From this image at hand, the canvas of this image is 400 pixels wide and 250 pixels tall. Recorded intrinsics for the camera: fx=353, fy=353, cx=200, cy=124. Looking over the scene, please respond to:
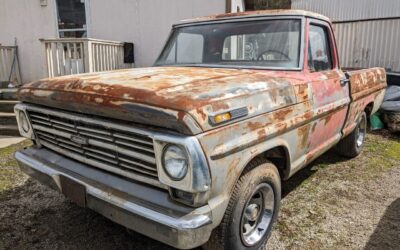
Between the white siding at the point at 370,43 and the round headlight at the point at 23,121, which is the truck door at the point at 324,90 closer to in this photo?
the round headlight at the point at 23,121

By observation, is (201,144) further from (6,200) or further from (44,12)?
(44,12)

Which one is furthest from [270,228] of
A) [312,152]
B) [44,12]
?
[44,12]

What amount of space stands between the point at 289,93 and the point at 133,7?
6.31m

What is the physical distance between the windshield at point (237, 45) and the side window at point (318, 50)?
24 centimetres

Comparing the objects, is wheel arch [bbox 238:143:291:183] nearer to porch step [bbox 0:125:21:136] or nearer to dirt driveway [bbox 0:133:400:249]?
dirt driveway [bbox 0:133:400:249]

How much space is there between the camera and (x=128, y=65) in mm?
8562


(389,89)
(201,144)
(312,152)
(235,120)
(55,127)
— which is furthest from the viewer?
(389,89)

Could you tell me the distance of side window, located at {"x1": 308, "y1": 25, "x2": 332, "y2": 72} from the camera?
3534mm

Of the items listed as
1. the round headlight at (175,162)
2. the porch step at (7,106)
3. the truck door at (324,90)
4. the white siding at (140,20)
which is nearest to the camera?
the round headlight at (175,162)

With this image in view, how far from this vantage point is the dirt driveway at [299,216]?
2969 mm

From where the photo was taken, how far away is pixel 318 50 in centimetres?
376

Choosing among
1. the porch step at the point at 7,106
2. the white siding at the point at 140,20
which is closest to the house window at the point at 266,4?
the white siding at the point at 140,20

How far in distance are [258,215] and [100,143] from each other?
1369mm

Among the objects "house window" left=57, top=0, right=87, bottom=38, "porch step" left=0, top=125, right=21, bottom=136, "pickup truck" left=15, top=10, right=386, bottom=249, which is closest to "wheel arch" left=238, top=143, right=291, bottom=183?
"pickup truck" left=15, top=10, right=386, bottom=249
